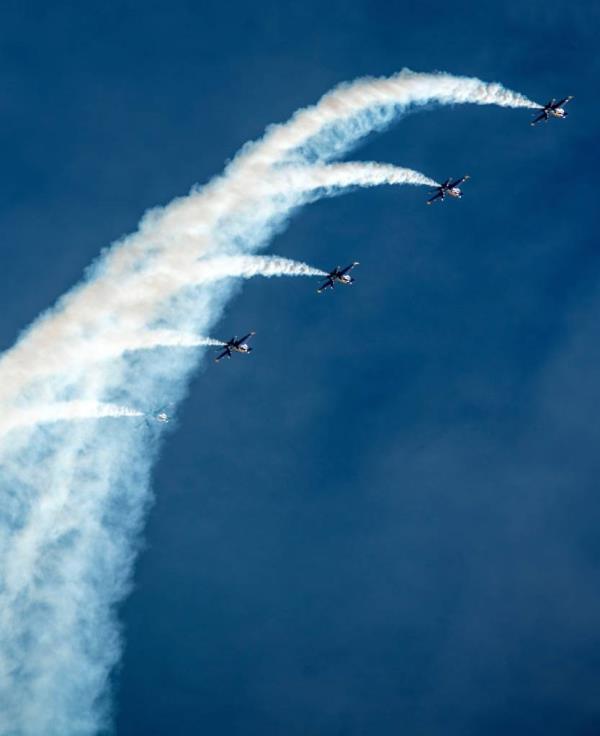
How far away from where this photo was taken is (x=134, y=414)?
95688 millimetres

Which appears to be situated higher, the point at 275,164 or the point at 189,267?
the point at 275,164

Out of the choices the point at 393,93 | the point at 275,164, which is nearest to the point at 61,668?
the point at 275,164

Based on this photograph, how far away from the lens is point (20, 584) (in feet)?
314

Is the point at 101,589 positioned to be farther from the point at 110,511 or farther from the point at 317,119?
the point at 317,119

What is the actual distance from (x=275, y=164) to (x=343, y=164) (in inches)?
226

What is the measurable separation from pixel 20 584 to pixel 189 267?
2965 cm

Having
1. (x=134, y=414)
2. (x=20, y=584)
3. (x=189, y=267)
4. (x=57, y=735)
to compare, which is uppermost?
(x=189, y=267)

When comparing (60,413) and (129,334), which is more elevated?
(129,334)

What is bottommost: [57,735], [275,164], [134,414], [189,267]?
[57,735]

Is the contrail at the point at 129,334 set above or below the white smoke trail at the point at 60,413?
above

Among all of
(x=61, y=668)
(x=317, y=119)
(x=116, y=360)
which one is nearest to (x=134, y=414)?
(x=116, y=360)

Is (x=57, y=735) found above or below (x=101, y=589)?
below

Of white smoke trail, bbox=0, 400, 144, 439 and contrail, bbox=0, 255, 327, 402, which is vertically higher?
contrail, bbox=0, 255, 327, 402

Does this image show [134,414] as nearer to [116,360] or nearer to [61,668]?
[116,360]
